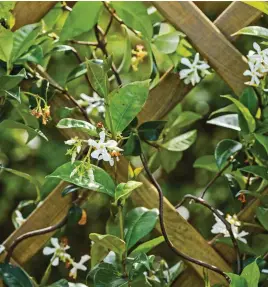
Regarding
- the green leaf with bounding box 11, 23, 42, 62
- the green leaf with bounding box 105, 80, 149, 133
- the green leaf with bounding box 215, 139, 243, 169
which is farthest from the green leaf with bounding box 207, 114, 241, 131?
the green leaf with bounding box 11, 23, 42, 62

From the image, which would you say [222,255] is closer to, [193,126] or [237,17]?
[237,17]

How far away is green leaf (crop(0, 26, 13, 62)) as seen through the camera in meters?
1.28

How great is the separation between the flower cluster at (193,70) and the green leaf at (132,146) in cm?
22

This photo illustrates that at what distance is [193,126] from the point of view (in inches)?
100

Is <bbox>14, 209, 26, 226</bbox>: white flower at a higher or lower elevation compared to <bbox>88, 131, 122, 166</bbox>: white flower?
lower

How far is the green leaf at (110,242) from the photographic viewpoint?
1.17 meters

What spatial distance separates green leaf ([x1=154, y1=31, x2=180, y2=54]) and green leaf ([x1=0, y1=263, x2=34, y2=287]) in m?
0.47

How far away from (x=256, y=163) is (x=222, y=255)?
18 cm

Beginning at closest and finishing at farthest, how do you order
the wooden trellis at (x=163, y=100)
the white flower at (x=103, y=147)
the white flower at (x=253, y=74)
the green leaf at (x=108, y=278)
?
the white flower at (x=103, y=147) → the green leaf at (x=108, y=278) → the white flower at (x=253, y=74) → the wooden trellis at (x=163, y=100)

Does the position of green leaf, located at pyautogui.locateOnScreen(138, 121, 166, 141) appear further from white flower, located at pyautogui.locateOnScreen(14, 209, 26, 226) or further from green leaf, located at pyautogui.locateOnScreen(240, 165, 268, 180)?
white flower, located at pyautogui.locateOnScreen(14, 209, 26, 226)

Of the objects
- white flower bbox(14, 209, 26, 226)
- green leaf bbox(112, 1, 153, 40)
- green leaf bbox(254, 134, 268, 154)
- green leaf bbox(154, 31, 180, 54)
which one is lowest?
white flower bbox(14, 209, 26, 226)

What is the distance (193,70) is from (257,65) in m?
0.16

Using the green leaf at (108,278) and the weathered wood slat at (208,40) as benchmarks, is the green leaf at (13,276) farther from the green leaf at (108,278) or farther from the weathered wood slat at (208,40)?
the weathered wood slat at (208,40)

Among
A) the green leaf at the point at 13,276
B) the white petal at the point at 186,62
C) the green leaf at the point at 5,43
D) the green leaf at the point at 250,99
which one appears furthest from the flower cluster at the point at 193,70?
the green leaf at the point at 13,276
